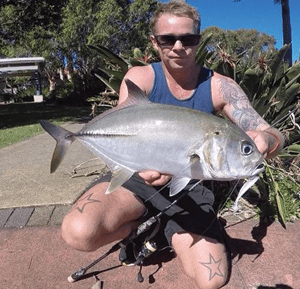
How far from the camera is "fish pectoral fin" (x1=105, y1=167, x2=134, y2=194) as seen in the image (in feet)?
5.76

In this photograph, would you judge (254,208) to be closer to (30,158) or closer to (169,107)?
(169,107)

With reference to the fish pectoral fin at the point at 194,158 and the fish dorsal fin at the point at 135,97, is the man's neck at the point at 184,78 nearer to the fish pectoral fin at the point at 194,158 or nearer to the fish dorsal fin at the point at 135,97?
the fish dorsal fin at the point at 135,97

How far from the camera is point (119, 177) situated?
179cm

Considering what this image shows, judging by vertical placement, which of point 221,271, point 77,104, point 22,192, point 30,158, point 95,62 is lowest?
point 77,104

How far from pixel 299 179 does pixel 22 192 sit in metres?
3.05

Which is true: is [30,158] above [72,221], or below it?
below

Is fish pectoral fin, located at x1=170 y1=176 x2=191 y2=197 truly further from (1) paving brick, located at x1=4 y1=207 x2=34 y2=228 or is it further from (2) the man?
(1) paving brick, located at x1=4 y1=207 x2=34 y2=228

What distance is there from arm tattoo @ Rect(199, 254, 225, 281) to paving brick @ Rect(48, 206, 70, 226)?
1.45m

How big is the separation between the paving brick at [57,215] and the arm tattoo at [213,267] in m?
1.45

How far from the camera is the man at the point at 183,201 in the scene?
2.12 meters

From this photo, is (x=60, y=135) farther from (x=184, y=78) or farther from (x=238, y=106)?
(x=238, y=106)

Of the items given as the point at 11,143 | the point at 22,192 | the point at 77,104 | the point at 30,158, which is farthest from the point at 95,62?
the point at 22,192

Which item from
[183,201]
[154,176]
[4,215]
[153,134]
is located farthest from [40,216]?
[153,134]

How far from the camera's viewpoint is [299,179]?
3613 millimetres
